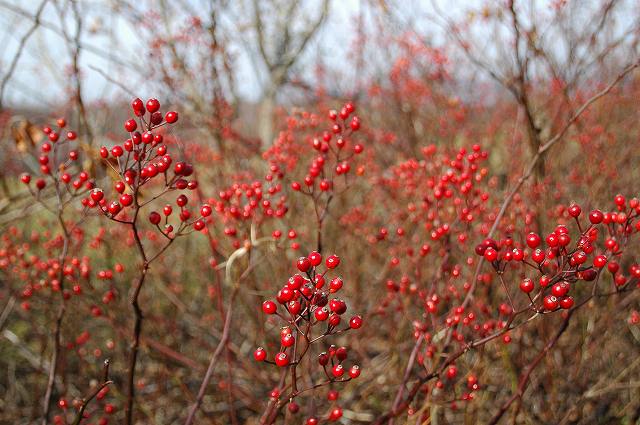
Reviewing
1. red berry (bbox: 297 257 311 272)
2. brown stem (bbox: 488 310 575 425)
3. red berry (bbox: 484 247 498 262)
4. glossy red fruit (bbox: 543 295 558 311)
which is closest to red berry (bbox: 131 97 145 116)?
red berry (bbox: 297 257 311 272)

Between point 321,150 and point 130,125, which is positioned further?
point 321,150

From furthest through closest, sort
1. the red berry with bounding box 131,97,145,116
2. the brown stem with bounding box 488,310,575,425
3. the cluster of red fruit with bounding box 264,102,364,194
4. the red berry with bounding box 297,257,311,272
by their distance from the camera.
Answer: the cluster of red fruit with bounding box 264,102,364,194 < the brown stem with bounding box 488,310,575,425 < the red berry with bounding box 131,97,145,116 < the red berry with bounding box 297,257,311,272

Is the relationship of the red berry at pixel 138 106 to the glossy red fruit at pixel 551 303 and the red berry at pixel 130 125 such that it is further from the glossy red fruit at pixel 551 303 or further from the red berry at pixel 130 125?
the glossy red fruit at pixel 551 303

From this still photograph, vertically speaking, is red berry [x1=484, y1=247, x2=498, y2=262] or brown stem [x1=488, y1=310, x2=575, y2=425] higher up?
red berry [x1=484, y1=247, x2=498, y2=262]

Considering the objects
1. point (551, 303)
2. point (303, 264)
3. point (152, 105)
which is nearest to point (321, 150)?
point (152, 105)

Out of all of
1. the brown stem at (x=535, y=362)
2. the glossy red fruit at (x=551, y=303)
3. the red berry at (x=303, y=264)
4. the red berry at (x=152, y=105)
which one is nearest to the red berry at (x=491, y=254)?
the glossy red fruit at (x=551, y=303)

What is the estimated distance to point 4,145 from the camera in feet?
18.7

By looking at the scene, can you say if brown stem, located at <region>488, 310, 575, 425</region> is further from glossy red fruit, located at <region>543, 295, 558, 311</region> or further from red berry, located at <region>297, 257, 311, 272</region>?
red berry, located at <region>297, 257, 311, 272</region>

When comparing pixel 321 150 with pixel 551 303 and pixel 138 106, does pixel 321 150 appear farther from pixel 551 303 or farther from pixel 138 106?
pixel 551 303

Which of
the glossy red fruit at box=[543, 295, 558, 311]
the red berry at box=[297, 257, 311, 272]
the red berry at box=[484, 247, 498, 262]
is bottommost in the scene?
the glossy red fruit at box=[543, 295, 558, 311]

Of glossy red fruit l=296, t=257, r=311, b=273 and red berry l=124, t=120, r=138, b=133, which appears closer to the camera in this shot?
glossy red fruit l=296, t=257, r=311, b=273

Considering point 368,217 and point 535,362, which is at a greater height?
point 368,217

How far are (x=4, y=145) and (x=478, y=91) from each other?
6336 millimetres

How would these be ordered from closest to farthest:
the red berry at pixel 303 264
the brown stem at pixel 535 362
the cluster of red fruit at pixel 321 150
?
the red berry at pixel 303 264
the brown stem at pixel 535 362
the cluster of red fruit at pixel 321 150
